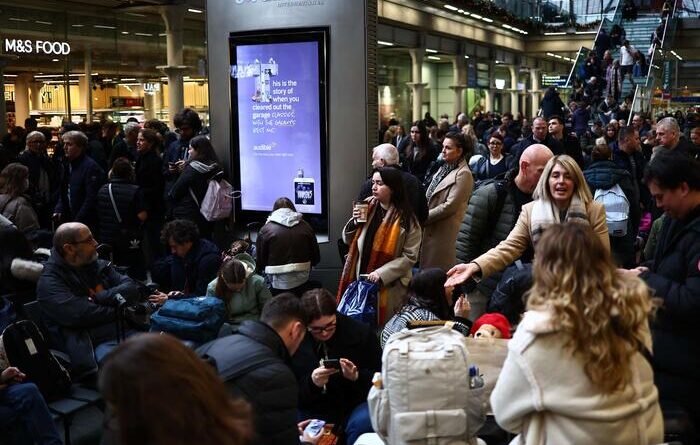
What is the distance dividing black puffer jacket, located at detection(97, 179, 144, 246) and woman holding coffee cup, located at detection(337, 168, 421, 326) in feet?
10.4

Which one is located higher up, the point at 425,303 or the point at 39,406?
the point at 425,303

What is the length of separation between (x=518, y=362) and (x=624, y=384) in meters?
0.34

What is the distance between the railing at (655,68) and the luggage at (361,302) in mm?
12770

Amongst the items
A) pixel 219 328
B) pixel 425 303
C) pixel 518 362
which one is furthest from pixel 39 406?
pixel 518 362

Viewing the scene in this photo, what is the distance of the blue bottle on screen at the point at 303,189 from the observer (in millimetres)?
7930

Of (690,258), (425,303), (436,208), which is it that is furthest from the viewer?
(436,208)

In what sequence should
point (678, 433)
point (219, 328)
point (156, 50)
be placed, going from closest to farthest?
point (678, 433)
point (219, 328)
point (156, 50)

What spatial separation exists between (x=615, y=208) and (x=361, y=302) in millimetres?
2621

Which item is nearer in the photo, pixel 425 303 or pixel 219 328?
pixel 425 303

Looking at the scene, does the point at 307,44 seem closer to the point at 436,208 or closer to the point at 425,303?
the point at 436,208

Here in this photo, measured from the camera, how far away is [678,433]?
11.0ft

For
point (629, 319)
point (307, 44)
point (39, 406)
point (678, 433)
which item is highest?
point (307, 44)

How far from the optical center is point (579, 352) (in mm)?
2635

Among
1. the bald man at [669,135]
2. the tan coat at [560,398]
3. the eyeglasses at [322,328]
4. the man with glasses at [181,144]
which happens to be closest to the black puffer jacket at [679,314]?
the tan coat at [560,398]
